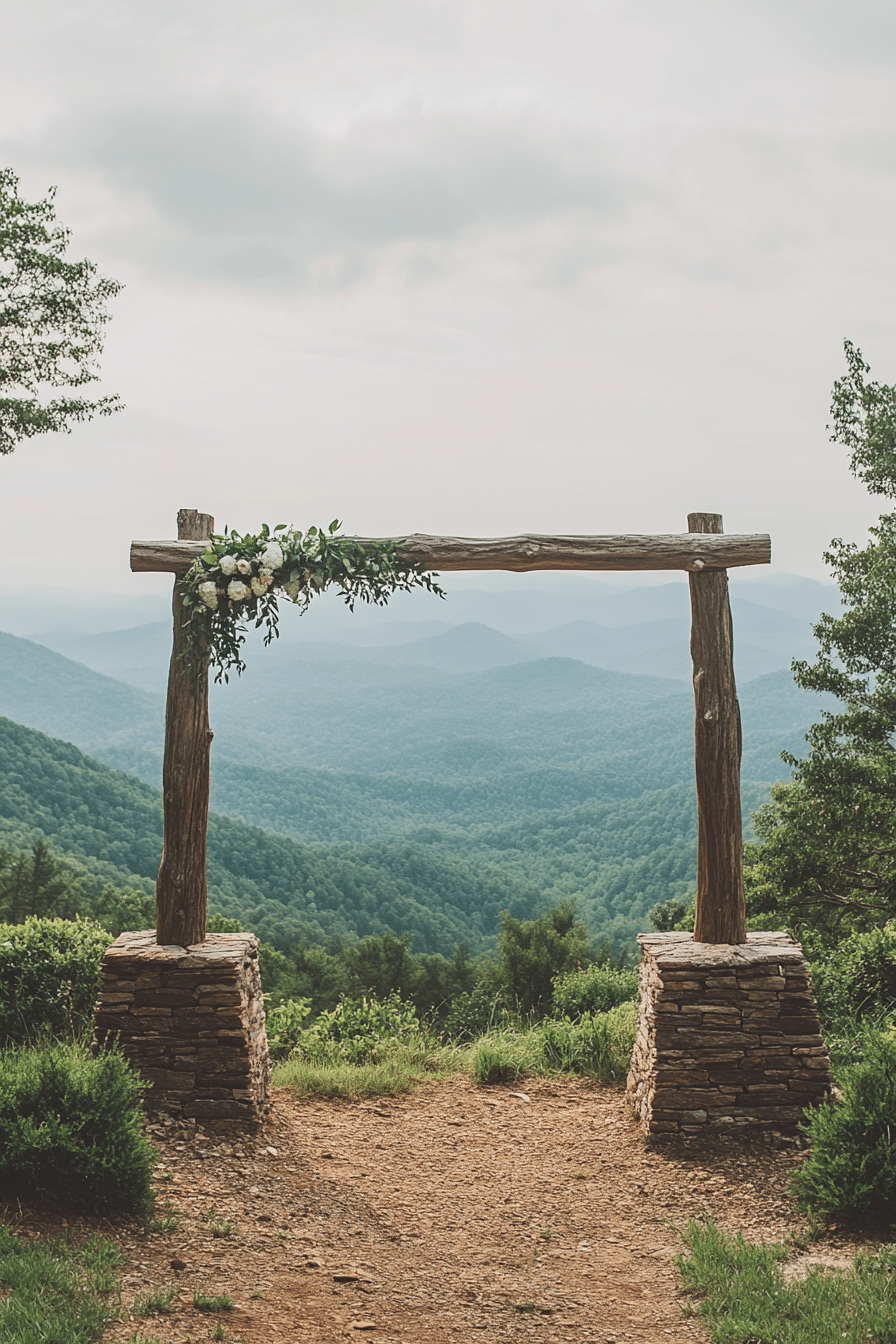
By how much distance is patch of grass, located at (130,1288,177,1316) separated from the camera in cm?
309

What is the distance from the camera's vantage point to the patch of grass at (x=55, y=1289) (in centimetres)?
281

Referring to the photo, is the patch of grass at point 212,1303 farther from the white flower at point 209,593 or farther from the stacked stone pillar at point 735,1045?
the white flower at point 209,593

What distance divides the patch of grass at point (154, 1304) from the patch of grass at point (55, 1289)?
80 mm

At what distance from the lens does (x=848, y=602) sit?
11.5 meters

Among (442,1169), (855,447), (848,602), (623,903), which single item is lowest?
(623,903)

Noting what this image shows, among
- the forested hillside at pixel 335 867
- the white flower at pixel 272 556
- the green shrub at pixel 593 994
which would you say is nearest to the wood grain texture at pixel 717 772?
the white flower at pixel 272 556

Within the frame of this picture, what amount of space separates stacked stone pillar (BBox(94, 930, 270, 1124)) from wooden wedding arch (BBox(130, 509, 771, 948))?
0.74ft

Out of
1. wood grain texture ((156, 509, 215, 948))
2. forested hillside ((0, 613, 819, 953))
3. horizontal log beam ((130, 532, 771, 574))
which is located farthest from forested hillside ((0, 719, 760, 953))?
horizontal log beam ((130, 532, 771, 574))

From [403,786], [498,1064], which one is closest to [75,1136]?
[498,1064]

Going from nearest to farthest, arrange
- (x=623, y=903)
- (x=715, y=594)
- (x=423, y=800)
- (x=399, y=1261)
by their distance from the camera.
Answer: (x=399, y=1261) < (x=715, y=594) < (x=623, y=903) < (x=423, y=800)

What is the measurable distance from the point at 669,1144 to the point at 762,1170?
507 millimetres

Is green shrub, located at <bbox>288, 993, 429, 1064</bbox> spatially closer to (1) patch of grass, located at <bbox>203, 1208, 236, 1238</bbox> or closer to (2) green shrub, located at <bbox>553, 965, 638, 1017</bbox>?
(2) green shrub, located at <bbox>553, 965, 638, 1017</bbox>

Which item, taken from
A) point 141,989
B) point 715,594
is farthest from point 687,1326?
point 715,594

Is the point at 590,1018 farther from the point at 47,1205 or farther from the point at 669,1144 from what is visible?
the point at 47,1205
